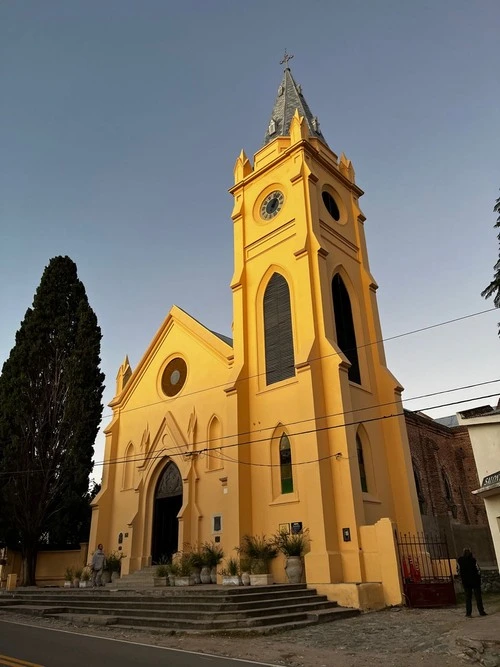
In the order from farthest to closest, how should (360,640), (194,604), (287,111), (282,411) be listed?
(287,111) < (282,411) < (194,604) < (360,640)

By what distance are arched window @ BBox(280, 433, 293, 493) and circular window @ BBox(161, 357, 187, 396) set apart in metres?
7.22

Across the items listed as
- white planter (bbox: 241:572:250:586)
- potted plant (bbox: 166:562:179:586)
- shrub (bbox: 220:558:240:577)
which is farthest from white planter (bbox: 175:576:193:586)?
white planter (bbox: 241:572:250:586)

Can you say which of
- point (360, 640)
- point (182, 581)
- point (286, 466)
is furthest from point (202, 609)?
point (286, 466)

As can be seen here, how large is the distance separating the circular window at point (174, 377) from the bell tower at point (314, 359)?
4126mm

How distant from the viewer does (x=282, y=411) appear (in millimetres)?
20078

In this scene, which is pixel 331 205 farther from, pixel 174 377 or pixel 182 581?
pixel 182 581

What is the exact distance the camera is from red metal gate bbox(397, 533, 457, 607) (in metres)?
14.8

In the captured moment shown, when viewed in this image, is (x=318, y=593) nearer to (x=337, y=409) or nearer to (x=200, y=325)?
(x=337, y=409)

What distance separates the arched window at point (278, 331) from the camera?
21141mm

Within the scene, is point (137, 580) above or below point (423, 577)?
above

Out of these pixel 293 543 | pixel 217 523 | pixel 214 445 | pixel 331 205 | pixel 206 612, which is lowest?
pixel 206 612

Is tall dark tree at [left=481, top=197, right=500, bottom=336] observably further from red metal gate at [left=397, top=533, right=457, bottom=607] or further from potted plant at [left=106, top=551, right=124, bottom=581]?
potted plant at [left=106, top=551, right=124, bottom=581]

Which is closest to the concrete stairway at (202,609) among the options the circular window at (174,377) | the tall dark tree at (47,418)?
the tall dark tree at (47,418)

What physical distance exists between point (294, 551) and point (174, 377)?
1157 centimetres
